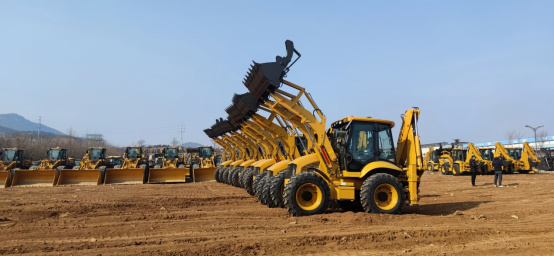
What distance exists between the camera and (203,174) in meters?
23.2

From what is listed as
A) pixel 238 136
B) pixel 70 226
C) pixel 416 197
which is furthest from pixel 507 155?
pixel 70 226

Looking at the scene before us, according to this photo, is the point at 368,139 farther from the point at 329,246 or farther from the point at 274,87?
the point at 329,246

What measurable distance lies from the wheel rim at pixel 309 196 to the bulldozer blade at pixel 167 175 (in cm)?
1354

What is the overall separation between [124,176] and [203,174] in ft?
14.2

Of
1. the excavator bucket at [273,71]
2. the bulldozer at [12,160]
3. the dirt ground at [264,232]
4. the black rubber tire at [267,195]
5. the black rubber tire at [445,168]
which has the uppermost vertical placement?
the excavator bucket at [273,71]

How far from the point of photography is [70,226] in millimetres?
7652

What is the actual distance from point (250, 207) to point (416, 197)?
13.3 feet

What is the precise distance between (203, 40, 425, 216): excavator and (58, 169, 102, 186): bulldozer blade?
13009 millimetres

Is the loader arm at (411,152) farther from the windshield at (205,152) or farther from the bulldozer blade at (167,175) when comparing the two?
the windshield at (205,152)

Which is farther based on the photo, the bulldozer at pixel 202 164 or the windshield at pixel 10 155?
the windshield at pixel 10 155

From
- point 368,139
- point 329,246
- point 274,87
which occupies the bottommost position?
point 329,246

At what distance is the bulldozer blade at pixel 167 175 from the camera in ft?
69.7

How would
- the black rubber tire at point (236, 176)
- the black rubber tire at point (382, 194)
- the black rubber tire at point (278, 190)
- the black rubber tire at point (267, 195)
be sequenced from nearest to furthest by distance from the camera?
the black rubber tire at point (382, 194) → the black rubber tire at point (278, 190) → the black rubber tire at point (267, 195) → the black rubber tire at point (236, 176)

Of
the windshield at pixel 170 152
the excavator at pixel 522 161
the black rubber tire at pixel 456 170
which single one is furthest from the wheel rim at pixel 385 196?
the excavator at pixel 522 161
